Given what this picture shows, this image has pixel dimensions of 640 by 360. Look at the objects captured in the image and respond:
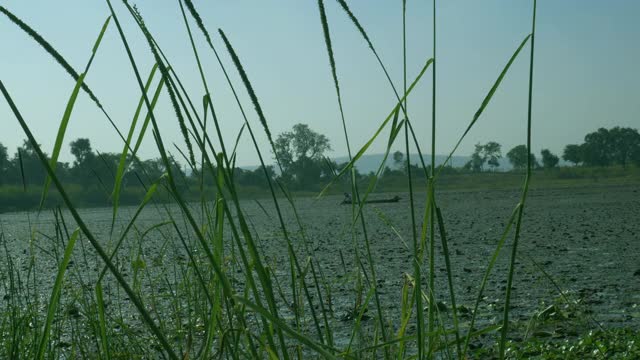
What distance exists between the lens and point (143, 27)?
65cm

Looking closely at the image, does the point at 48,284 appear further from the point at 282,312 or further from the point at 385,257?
the point at 385,257

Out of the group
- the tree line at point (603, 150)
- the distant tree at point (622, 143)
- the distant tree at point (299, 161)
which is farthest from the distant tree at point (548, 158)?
the distant tree at point (299, 161)

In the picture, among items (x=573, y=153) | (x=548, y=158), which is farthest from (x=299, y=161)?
(x=573, y=153)

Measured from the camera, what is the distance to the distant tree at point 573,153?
55.2 metres

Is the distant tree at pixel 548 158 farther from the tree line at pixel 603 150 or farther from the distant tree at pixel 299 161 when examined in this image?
the distant tree at pixel 299 161

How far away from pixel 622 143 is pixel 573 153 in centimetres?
325

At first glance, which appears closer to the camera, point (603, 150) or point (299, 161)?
point (299, 161)

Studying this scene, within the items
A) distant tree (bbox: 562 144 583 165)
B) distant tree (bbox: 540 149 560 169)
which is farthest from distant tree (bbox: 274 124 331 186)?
distant tree (bbox: 562 144 583 165)

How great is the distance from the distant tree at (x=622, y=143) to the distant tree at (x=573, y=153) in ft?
7.20

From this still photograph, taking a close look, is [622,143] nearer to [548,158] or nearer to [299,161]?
[548,158]

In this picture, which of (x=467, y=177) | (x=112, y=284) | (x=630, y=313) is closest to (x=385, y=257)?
(x=112, y=284)

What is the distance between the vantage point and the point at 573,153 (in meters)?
56.2

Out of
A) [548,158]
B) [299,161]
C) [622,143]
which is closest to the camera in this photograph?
[299,161]

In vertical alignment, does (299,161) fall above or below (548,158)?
below
